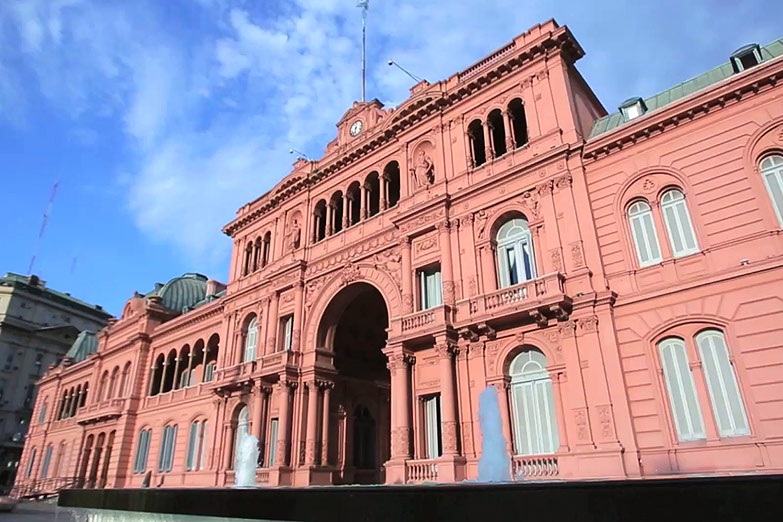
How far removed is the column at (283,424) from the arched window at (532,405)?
11.5 m

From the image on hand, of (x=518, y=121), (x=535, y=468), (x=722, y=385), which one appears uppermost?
(x=518, y=121)

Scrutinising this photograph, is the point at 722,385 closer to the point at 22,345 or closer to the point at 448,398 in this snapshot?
the point at 448,398

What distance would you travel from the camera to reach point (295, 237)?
95.1 ft

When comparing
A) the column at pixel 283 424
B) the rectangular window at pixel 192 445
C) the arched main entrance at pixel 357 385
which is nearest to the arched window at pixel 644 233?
the arched main entrance at pixel 357 385

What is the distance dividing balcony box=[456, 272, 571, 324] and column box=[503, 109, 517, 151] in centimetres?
622

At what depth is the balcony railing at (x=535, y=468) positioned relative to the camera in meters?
15.0

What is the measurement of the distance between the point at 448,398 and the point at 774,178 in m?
12.0

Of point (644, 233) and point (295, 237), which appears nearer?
point (644, 233)

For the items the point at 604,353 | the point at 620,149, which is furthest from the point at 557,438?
the point at 620,149

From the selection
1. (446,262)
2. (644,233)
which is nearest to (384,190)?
(446,262)

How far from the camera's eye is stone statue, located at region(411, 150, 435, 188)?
23141 millimetres

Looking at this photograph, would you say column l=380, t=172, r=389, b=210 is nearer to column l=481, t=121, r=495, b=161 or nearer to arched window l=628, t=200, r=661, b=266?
column l=481, t=121, r=495, b=161

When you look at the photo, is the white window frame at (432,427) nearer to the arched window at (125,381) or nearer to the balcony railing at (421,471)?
the balcony railing at (421,471)

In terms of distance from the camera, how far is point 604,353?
50.3 ft
